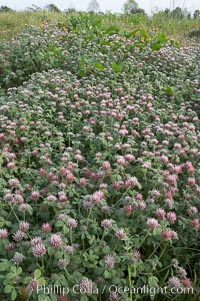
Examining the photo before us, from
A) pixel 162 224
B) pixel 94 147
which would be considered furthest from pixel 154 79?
pixel 162 224

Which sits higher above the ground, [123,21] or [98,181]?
[123,21]

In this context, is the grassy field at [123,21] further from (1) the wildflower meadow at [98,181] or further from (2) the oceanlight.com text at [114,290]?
(2) the oceanlight.com text at [114,290]

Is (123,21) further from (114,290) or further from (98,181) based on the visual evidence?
(114,290)

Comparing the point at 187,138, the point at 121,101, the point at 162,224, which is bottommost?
the point at 162,224

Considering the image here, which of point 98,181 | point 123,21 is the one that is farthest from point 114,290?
point 123,21

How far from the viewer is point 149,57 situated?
584 centimetres

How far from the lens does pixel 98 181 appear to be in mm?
2596

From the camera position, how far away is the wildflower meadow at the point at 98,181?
1900mm

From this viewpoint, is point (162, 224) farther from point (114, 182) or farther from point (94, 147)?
point (94, 147)

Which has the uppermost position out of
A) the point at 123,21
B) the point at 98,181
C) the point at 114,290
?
the point at 123,21

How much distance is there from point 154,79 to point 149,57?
876mm

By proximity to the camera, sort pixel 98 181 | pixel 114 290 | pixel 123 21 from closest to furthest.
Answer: pixel 114 290
pixel 98 181
pixel 123 21

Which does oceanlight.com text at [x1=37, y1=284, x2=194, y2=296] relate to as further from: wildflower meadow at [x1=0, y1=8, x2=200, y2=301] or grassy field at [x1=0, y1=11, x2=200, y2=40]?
grassy field at [x1=0, y1=11, x2=200, y2=40]

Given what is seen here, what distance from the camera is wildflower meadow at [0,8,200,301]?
6.23ft
